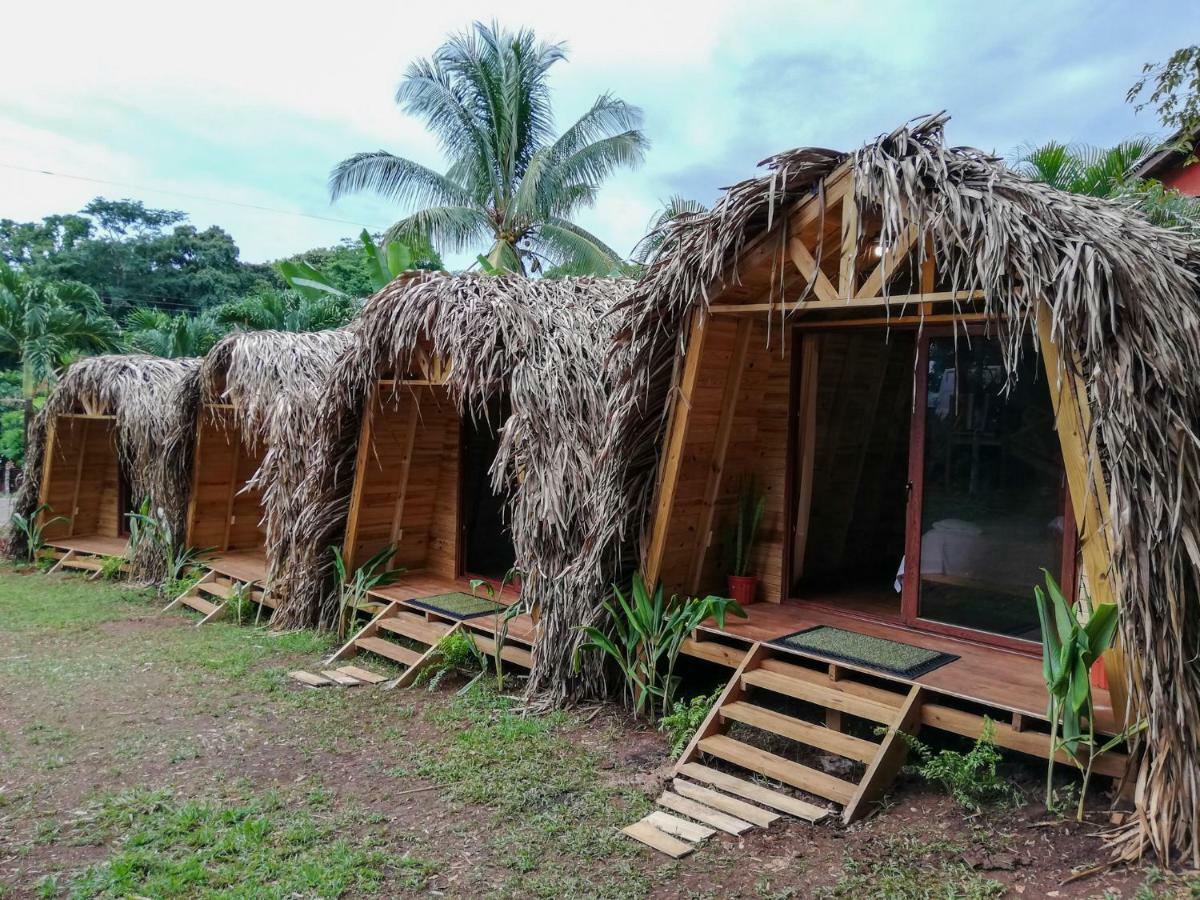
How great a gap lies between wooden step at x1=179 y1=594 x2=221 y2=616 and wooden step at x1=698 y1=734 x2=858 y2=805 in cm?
558

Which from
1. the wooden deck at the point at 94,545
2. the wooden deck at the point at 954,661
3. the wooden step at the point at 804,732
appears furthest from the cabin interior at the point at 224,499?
the wooden step at the point at 804,732

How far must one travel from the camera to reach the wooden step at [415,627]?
6336 mm

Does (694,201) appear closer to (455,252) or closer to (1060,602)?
(455,252)

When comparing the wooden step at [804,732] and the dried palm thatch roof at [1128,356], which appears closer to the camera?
the dried palm thatch roof at [1128,356]

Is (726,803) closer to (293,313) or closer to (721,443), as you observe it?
(721,443)

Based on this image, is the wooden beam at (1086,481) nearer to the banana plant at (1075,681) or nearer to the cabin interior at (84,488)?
the banana plant at (1075,681)

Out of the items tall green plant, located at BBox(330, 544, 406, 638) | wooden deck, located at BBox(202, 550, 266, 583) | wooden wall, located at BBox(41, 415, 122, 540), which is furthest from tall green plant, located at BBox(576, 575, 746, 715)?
wooden wall, located at BBox(41, 415, 122, 540)

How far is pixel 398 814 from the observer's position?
4051mm

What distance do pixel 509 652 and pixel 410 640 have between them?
141 cm

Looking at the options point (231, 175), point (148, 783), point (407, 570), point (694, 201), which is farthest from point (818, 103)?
point (148, 783)

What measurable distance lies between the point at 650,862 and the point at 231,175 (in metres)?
42.1

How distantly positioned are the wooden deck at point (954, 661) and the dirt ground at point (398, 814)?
0.40 metres

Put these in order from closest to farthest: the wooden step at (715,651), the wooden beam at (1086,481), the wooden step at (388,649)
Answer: the wooden beam at (1086,481)
the wooden step at (715,651)
the wooden step at (388,649)

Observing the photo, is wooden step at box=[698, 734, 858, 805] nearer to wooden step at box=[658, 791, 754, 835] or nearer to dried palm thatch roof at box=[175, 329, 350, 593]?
wooden step at box=[658, 791, 754, 835]
